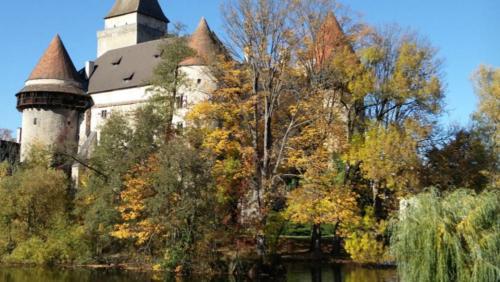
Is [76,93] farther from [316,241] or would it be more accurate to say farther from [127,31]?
[316,241]

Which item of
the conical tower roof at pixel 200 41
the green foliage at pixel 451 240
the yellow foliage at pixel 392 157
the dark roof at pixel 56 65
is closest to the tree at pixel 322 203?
the yellow foliage at pixel 392 157

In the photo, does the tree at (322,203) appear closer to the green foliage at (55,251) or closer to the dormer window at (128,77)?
the green foliage at (55,251)

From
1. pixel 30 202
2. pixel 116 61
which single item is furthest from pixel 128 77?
pixel 30 202

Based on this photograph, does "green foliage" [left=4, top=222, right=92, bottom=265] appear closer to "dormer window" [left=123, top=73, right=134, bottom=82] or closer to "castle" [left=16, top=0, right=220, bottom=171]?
"castle" [left=16, top=0, right=220, bottom=171]

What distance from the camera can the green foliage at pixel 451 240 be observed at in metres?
12.5

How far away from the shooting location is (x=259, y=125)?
85.9 ft

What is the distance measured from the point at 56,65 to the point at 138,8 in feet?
35.3

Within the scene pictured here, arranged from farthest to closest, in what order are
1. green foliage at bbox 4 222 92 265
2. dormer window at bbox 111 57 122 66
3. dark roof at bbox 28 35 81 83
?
dormer window at bbox 111 57 122 66 < dark roof at bbox 28 35 81 83 < green foliage at bbox 4 222 92 265

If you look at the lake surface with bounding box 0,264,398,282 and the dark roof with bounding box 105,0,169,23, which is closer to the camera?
the lake surface with bounding box 0,264,398,282

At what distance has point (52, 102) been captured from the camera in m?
46.5

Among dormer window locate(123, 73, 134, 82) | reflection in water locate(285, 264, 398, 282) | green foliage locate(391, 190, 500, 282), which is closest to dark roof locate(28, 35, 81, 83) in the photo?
dormer window locate(123, 73, 134, 82)

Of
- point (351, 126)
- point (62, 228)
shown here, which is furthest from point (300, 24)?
point (62, 228)

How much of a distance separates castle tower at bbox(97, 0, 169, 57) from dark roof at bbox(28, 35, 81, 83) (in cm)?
719

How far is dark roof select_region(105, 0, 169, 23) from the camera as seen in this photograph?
5516cm
